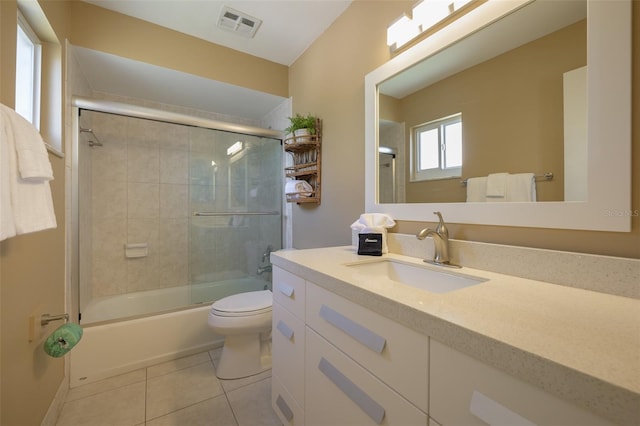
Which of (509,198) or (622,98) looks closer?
(622,98)

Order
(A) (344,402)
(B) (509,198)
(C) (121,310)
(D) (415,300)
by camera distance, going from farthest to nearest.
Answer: (C) (121,310) < (B) (509,198) < (A) (344,402) < (D) (415,300)

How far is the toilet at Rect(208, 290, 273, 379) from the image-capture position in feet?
5.32

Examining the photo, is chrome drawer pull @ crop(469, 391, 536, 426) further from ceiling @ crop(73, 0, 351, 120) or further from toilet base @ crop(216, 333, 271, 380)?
ceiling @ crop(73, 0, 351, 120)

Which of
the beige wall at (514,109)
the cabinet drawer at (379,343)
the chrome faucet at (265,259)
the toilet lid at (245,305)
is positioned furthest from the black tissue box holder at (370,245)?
the chrome faucet at (265,259)

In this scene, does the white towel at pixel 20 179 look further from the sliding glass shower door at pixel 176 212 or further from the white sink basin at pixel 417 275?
the sliding glass shower door at pixel 176 212

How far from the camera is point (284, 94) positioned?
7.92ft

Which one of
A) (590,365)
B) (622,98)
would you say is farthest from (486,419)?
(622,98)

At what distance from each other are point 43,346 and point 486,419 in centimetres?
178

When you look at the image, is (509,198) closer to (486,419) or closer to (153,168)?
(486,419)

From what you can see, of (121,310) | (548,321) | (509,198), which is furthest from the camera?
(121,310)

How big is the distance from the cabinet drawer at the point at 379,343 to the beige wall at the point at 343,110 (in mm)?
611

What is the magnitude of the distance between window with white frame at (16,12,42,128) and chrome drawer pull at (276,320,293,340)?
156 cm

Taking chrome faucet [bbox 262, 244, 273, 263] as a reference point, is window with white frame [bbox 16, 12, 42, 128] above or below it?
above

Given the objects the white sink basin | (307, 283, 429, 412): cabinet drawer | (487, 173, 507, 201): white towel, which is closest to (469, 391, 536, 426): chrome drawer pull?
(307, 283, 429, 412): cabinet drawer
